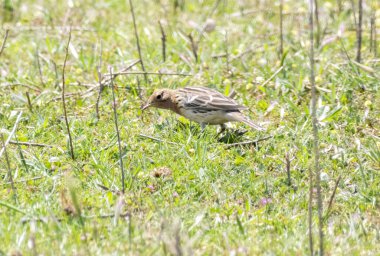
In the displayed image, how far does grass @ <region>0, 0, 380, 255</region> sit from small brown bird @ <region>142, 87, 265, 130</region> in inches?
5.3

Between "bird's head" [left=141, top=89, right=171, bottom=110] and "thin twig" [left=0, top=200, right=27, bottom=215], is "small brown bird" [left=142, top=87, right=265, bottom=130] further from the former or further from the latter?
"thin twig" [left=0, top=200, right=27, bottom=215]

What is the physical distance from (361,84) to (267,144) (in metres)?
1.59

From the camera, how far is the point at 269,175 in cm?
681

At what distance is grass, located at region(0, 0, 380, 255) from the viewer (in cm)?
569

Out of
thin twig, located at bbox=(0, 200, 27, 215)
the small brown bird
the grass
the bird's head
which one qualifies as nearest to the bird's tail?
the small brown bird

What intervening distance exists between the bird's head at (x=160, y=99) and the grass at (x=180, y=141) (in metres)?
0.16

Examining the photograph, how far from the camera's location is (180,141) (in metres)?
7.34

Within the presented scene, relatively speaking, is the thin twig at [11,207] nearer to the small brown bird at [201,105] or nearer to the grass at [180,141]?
the grass at [180,141]

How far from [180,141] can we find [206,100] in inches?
25.8

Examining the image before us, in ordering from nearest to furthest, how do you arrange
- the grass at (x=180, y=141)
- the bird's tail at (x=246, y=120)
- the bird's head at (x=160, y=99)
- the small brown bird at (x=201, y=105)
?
the grass at (x=180, y=141), the bird's tail at (x=246, y=120), the small brown bird at (x=201, y=105), the bird's head at (x=160, y=99)

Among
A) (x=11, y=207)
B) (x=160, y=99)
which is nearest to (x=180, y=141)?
(x=160, y=99)

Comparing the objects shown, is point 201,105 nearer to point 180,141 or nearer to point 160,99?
point 160,99

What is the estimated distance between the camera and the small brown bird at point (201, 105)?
7.64 m

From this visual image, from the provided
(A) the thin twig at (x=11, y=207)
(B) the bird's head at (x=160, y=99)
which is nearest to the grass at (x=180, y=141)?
(A) the thin twig at (x=11, y=207)
